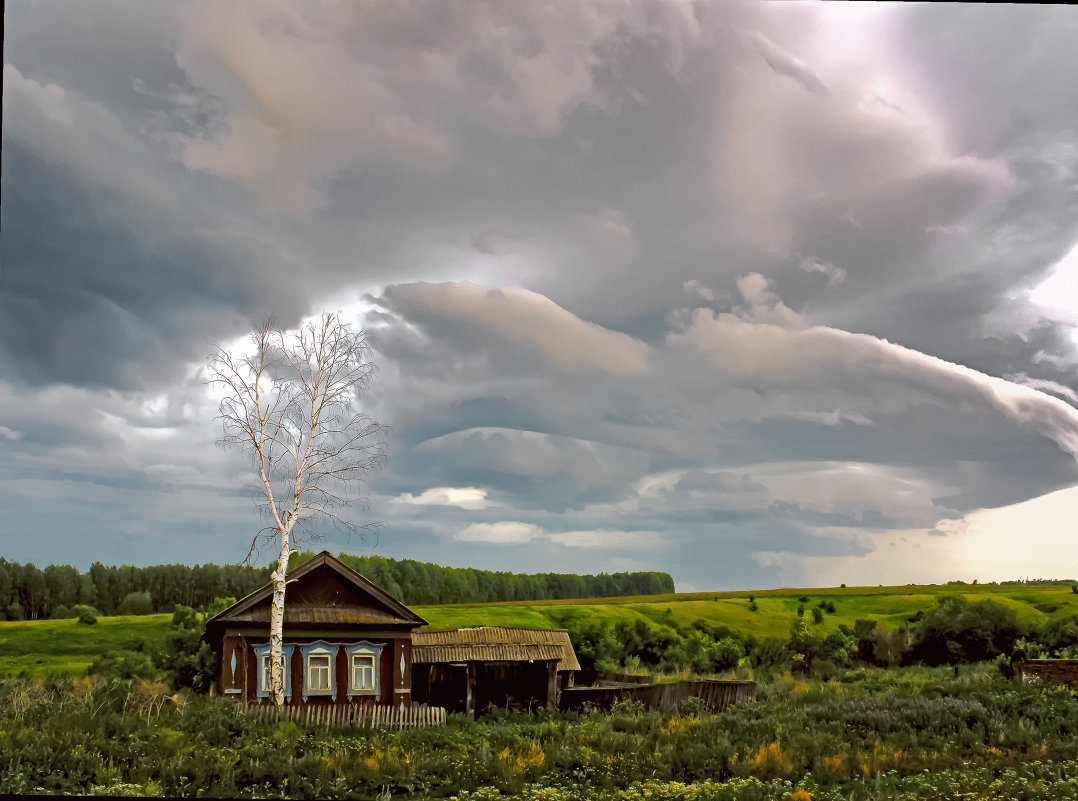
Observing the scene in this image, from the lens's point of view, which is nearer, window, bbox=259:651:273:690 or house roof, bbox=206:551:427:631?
window, bbox=259:651:273:690

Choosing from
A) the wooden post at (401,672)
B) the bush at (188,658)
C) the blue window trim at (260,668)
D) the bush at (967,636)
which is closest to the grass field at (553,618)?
the bush at (967,636)

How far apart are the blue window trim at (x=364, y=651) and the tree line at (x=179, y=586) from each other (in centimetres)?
5352

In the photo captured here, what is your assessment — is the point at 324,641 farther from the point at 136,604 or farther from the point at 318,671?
the point at 136,604

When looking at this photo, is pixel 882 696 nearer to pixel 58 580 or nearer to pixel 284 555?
pixel 284 555

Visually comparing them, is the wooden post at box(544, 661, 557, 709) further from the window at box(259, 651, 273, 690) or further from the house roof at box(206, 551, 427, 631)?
the window at box(259, 651, 273, 690)

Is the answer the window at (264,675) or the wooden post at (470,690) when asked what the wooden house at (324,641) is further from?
the wooden post at (470,690)

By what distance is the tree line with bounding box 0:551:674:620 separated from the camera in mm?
88438

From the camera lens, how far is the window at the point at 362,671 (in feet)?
105

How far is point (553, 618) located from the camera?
61375 millimetres

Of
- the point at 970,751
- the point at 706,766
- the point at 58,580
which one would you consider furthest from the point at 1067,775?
the point at 58,580

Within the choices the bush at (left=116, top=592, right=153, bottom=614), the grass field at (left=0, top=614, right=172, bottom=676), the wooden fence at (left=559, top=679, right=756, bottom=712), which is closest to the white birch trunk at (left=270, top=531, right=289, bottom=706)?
the wooden fence at (left=559, top=679, right=756, bottom=712)

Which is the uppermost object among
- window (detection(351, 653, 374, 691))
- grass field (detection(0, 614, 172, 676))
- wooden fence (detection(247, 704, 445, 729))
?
window (detection(351, 653, 374, 691))

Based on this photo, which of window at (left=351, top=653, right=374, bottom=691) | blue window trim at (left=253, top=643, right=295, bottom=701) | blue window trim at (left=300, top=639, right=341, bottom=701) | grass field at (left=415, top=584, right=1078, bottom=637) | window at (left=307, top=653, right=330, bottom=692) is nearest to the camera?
blue window trim at (left=253, top=643, right=295, bottom=701)

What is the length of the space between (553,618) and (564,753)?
41.9 meters
